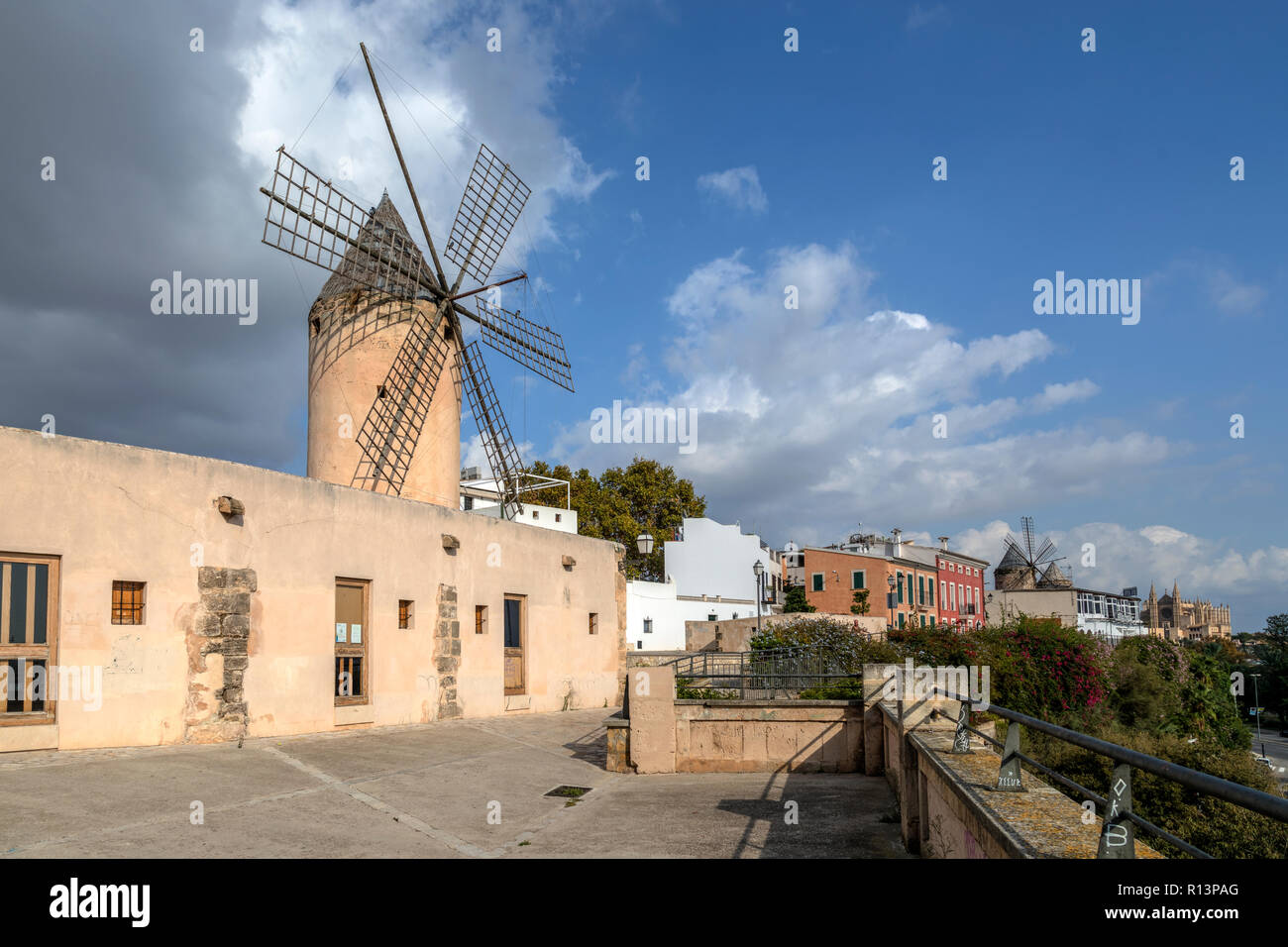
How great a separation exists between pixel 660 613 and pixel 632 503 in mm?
15978

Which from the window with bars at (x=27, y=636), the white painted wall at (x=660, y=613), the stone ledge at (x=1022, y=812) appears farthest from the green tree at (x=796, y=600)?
the stone ledge at (x=1022, y=812)

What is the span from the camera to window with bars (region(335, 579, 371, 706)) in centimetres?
1538

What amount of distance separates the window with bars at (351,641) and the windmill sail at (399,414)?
16.0 feet

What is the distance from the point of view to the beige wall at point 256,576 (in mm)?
11320

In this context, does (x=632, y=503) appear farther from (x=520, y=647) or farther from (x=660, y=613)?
(x=520, y=647)

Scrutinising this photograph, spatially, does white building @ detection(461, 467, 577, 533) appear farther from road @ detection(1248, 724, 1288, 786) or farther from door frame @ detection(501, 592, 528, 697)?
road @ detection(1248, 724, 1288, 786)

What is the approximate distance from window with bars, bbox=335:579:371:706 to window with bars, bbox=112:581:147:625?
11.6 ft

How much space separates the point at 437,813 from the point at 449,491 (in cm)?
1254

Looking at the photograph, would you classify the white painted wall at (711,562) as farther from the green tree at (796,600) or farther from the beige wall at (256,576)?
the beige wall at (256,576)

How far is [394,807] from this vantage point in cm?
1057

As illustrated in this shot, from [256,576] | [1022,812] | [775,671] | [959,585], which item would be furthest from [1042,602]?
[1022,812]
